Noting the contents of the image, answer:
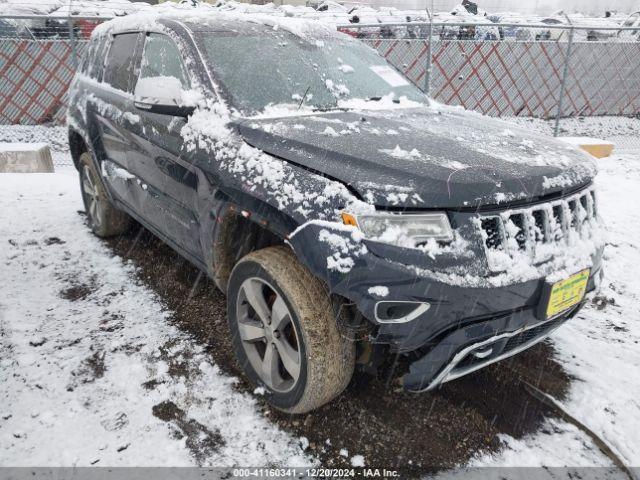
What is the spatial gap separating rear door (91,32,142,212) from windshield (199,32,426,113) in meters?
0.83

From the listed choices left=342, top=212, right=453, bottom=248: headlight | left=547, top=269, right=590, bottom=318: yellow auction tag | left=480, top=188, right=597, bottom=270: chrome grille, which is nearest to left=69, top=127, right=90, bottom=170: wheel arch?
left=342, top=212, right=453, bottom=248: headlight

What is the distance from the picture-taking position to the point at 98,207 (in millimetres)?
4215

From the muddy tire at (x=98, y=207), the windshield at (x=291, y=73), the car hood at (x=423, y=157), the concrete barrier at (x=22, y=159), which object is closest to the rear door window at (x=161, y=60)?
the windshield at (x=291, y=73)

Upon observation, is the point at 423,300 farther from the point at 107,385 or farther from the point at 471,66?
the point at 471,66

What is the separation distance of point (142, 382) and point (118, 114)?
191cm

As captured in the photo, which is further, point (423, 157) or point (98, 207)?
point (98, 207)

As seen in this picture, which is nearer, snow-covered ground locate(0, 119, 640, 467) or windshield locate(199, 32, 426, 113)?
snow-covered ground locate(0, 119, 640, 467)

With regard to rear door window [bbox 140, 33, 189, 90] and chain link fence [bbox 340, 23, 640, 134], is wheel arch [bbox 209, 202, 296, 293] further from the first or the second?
chain link fence [bbox 340, 23, 640, 134]

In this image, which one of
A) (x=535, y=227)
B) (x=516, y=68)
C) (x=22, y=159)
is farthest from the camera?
(x=516, y=68)

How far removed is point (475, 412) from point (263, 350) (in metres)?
1.09

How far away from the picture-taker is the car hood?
5.97ft

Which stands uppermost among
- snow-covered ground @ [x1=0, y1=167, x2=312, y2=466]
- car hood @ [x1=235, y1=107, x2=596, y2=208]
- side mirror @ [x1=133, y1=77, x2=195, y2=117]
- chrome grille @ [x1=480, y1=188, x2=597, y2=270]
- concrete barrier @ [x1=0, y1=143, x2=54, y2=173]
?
side mirror @ [x1=133, y1=77, x2=195, y2=117]

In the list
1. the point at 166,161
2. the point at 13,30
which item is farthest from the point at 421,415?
the point at 13,30

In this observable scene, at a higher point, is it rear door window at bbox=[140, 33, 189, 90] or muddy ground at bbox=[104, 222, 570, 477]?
rear door window at bbox=[140, 33, 189, 90]
